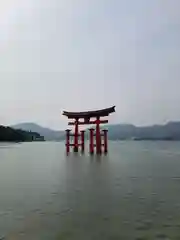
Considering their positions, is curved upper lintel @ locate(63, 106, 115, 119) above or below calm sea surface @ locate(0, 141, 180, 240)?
above

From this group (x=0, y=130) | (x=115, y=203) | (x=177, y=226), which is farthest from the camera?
(x=0, y=130)

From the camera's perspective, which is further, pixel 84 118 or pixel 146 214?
pixel 84 118

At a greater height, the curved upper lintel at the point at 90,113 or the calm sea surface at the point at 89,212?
the curved upper lintel at the point at 90,113

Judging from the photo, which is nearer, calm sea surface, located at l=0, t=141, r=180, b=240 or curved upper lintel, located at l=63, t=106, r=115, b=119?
calm sea surface, located at l=0, t=141, r=180, b=240

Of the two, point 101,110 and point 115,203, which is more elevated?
point 101,110

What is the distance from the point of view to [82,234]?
18.8 ft

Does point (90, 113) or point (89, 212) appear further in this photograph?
point (90, 113)

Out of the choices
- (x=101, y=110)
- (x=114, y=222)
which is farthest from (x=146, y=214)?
(x=101, y=110)

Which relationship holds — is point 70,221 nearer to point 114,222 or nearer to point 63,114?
point 114,222

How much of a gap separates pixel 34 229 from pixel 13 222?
69 cm

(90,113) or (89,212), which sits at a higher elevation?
(90,113)

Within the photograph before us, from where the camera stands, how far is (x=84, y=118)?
101 ft

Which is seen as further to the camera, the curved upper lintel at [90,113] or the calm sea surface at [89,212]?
the curved upper lintel at [90,113]

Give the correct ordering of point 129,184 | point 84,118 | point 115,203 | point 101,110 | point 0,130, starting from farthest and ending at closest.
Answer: point 0,130 → point 84,118 → point 101,110 → point 129,184 → point 115,203
